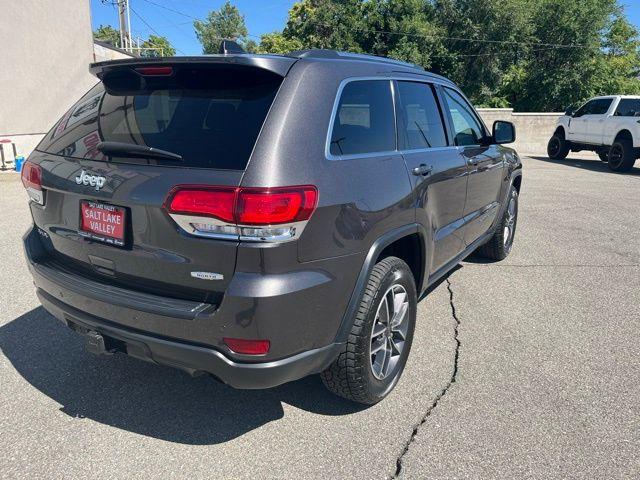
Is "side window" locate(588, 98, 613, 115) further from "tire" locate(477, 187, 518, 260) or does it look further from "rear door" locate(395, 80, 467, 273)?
"rear door" locate(395, 80, 467, 273)

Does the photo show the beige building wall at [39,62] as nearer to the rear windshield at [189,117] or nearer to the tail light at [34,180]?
the tail light at [34,180]

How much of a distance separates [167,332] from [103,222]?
Answer: 0.62m

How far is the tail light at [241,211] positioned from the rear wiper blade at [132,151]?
209 millimetres

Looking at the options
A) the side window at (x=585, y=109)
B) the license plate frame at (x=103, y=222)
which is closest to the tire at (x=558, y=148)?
the side window at (x=585, y=109)

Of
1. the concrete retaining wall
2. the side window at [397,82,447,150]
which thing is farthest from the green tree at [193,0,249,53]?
the side window at [397,82,447,150]

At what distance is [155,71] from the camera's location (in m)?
2.46

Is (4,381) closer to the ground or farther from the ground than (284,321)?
closer to the ground

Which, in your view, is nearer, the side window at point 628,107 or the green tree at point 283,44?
the side window at point 628,107

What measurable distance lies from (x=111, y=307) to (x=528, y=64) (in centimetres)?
3102

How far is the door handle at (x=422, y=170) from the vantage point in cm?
303

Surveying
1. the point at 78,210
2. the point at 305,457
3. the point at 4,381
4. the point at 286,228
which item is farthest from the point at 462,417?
the point at 4,381

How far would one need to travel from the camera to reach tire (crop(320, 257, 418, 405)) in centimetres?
258

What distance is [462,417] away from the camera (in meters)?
2.78

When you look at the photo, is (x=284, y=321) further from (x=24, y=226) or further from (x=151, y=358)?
(x=24, y=226)
